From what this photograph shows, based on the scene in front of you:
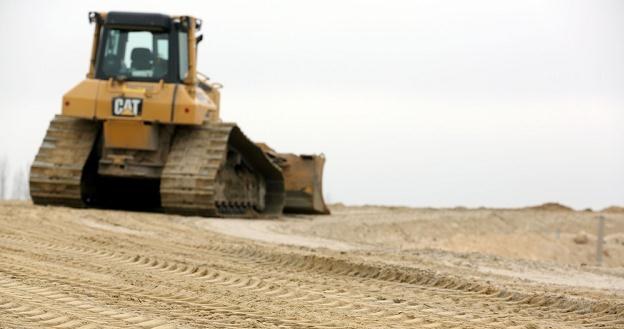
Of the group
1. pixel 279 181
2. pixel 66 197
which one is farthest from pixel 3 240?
pixel 279 181

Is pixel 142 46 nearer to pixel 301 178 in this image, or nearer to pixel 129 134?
pixel 129 134

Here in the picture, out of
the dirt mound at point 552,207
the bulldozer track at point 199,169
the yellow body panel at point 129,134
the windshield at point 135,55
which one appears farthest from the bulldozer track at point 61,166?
the dirt mound at point 552,207

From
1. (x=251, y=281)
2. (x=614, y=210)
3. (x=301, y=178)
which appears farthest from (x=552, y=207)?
(x=251, y=281)

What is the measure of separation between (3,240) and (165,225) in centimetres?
478

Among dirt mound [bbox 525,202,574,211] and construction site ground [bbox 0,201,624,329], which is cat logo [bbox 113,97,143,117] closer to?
construction site ground [bbox 0,201,624,329]

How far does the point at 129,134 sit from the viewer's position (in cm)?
1783

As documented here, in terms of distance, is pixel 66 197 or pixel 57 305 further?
pixel 66 197

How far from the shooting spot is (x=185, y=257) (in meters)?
10.5

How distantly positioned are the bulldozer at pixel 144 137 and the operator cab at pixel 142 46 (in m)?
0.02

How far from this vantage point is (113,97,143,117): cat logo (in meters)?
17.8

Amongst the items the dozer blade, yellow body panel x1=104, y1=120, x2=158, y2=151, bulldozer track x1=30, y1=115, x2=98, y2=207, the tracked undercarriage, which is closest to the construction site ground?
the tracked undercarriage

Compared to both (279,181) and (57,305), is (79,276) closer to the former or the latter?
(57,305)

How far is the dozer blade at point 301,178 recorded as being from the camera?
2152cm

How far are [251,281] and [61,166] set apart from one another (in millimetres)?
9826
